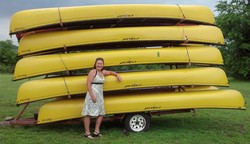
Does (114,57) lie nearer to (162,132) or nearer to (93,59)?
(93,59)

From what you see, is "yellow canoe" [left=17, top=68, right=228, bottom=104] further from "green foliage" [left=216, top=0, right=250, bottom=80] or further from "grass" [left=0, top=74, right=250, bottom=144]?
"green foliage" [left=216, top=0, right=250, bottom=80]

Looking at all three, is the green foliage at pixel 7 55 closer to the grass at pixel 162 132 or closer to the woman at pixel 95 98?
the grass at pixel 162 132

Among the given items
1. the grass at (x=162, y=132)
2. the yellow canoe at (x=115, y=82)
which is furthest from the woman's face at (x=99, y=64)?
the grass at (x=162, y=132)

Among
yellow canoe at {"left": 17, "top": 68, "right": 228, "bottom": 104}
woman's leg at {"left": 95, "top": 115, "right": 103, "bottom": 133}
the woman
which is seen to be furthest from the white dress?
yellow canoe at {"left": 17, "top": 68, "right": 228, "bottom": 104}

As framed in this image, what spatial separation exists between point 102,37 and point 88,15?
57 cm

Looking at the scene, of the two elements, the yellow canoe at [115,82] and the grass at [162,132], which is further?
the yellow canoe at [115,82]

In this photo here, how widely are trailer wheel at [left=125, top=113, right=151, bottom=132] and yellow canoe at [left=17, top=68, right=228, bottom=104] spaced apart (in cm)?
67

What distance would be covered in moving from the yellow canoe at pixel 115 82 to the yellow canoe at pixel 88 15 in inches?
47.7

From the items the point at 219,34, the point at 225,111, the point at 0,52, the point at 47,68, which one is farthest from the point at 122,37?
the point at 0,52

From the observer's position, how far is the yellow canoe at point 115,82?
8305mm

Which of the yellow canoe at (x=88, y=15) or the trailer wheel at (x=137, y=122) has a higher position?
the yellow canoe at (x=88, y=15)

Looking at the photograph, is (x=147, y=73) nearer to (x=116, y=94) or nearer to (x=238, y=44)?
(x=116, y=94)

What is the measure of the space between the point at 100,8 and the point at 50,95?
2174 millimetres

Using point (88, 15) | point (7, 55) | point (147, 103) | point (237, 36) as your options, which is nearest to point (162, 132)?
point (147, 103)
